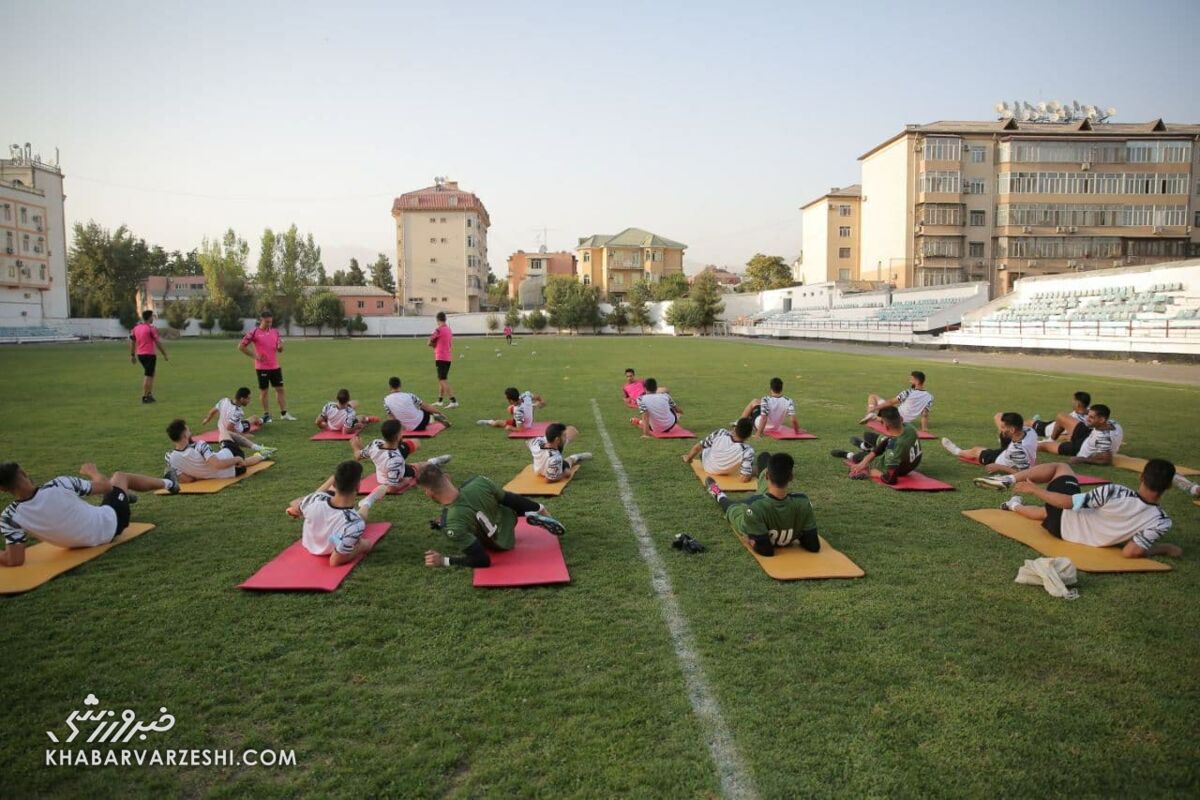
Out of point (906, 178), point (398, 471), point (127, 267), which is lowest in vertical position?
point (398, 471)

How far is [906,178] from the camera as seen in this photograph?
6153 centimetres

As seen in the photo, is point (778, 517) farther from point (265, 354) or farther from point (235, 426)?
point (265, 354)

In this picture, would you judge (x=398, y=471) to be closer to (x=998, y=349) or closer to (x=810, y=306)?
(x=998, y=349)

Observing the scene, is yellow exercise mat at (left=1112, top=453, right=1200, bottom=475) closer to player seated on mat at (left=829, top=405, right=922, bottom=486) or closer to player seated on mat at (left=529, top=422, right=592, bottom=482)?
player seated on mat at (left=829, top=405, right=922, bottom=486)

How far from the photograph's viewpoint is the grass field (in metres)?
3.39

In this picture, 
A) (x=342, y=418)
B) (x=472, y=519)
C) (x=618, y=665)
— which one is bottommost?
(x=618, y=665)

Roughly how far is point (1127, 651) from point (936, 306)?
47.5 m

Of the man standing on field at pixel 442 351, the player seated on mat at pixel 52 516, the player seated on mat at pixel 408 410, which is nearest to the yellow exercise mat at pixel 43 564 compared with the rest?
the player seated on mat at pixel 52 516

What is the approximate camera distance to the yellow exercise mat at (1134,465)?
9406 millimetres

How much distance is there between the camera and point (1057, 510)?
672 cm

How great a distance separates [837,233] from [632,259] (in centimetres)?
3111

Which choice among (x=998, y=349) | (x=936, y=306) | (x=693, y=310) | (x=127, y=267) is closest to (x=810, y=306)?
(x=693, y=310)

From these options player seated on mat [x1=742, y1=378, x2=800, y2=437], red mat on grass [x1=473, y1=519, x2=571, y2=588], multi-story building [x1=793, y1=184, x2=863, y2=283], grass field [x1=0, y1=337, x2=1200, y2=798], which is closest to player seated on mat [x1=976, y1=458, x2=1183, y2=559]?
grass field [x1=0, y1=337, x2=1200, y2=798]

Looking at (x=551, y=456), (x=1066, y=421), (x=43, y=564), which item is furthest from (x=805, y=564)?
(x=1066, y=421)
